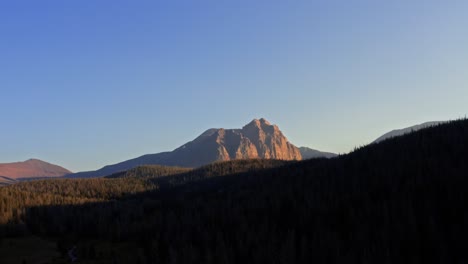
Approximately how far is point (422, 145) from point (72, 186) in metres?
159

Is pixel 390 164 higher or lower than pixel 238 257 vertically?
higher

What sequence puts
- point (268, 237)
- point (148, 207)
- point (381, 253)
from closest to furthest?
point (381, 253) < point (268, 237) < point (148, 207)

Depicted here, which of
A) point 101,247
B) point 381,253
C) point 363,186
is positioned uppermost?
point 363,186

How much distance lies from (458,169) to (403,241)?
417 inches

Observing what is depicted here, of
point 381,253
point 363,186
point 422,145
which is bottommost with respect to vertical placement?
point 381,253

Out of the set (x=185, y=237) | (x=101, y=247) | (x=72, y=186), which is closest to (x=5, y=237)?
(x=101, y=247)

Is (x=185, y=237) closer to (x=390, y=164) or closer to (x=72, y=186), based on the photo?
(x=390, y=164)

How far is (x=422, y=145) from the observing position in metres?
41.8

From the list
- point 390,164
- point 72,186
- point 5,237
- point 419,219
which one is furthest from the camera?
point 72,186

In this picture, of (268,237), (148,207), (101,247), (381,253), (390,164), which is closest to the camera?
(381,253)

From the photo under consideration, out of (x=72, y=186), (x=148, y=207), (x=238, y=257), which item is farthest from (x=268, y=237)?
(x=72, y=186)

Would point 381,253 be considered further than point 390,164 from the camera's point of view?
No

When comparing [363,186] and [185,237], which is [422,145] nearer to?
[363,186]

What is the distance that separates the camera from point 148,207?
83375 millimetres
